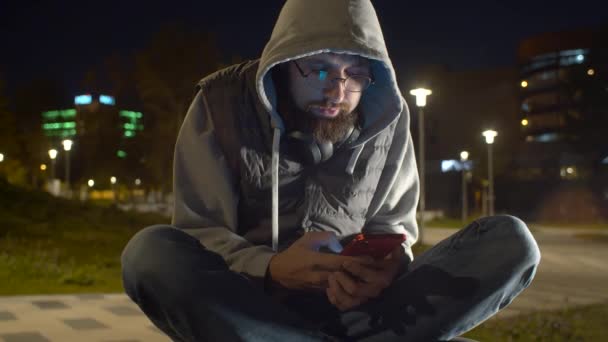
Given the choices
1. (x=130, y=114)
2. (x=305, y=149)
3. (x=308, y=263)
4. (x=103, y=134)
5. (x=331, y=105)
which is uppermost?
(x=130, y=114)

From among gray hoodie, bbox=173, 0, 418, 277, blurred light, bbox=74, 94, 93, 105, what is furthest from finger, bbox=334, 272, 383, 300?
blurred light, bbox=74, 94, 93, 105

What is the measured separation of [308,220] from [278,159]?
0.21 m

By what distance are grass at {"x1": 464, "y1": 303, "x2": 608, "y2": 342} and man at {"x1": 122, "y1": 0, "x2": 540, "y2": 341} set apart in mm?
3403

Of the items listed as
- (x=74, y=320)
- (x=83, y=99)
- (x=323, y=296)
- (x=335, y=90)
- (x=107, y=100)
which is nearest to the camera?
(x=323, y=296)

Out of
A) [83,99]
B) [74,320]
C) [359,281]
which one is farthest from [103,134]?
[359,281]

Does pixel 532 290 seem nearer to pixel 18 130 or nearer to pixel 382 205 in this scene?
pixel 382 205

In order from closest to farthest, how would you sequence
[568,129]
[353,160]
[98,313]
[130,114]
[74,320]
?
[353,160]
[74,320]
[98,313]
[568,129]
[130,114]

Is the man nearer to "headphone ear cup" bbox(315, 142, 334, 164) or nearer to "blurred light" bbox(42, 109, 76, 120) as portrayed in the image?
"headphone ear cup" bbox(315, 142, 334, 164)

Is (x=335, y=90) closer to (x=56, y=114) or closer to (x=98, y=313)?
(x=98, y=313)

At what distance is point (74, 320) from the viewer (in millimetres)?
5742

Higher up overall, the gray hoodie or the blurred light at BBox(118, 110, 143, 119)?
the blurred light at BBox(118, 110, 143, 119)

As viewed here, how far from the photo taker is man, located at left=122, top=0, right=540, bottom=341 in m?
1.77

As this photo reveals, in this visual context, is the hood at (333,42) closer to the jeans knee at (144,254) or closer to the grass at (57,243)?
the jeans knee at (144,254)

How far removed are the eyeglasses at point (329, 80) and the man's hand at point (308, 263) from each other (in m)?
0.48
